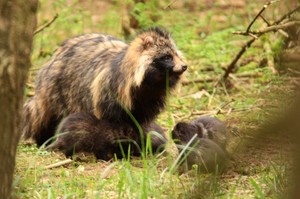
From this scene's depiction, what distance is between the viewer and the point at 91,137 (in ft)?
22.3

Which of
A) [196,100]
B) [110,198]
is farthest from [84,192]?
[196,100]

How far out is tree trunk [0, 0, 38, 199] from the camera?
10.1 feet

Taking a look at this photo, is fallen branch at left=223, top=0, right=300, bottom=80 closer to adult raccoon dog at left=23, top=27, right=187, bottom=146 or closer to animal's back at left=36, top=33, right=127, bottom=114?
adult raccoon dog at left=23, top=27, right=187, bottom=146

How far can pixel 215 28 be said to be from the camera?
12312 mm

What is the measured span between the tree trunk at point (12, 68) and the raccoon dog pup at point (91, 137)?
11.3 feet

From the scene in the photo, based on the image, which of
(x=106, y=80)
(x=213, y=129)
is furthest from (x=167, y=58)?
(x=213, y=129)

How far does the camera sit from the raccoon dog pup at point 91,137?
675 centimetres

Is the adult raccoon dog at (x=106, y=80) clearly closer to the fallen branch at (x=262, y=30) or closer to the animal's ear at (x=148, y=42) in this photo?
the animal's ear at (x=148, y=42)

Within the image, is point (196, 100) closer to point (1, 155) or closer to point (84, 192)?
point (84, 192)

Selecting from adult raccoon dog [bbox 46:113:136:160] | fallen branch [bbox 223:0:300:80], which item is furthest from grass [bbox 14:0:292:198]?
fallen branch [bbox 223:0:300:80]

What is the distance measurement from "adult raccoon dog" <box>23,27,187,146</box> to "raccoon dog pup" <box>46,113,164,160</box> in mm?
131

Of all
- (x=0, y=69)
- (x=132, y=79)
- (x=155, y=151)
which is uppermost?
(x=0, y=69)

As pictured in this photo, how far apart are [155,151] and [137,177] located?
1917 millimetres

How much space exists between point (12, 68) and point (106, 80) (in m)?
3.89
